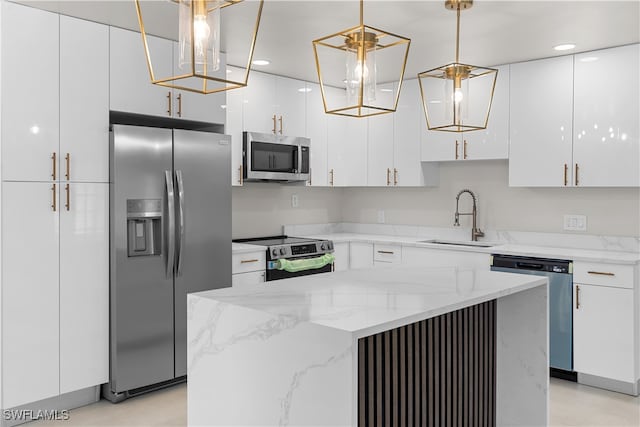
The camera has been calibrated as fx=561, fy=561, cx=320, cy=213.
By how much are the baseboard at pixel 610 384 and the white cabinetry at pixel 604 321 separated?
0.03 metres

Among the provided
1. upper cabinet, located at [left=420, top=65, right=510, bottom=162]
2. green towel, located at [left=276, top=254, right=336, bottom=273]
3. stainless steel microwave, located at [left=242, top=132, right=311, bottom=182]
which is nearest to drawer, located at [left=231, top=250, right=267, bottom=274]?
green towel, located at [left=276, top=254, right=336, bottom=273]

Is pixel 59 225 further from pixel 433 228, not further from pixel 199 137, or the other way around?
pixel 433 228

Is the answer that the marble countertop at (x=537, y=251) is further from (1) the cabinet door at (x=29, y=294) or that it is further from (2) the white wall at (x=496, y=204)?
(1) the cabinet door at (x=29, y=294)

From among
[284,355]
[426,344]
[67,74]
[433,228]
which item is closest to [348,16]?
[67,74]

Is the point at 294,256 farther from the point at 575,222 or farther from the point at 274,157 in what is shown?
the point at 575,222

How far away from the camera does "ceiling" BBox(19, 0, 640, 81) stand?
311cm

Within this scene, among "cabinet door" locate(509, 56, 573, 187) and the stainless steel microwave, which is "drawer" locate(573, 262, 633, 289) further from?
the stainless steel microwave

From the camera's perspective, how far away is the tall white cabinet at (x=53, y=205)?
3105 millimetres

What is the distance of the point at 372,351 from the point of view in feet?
6.82

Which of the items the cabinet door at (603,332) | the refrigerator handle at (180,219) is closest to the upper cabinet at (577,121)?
the cabinet door at (603,332)

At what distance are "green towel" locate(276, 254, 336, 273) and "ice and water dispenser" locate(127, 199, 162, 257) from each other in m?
1.12

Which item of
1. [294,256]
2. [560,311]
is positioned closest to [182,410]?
[294,256]

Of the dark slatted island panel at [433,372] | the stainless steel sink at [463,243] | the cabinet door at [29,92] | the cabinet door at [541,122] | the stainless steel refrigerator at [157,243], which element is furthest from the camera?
the stainless steel sink at [463,243]

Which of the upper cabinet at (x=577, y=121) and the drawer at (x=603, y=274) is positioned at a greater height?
the upper cabinet at (x=577, y=121)
